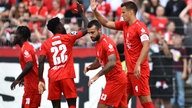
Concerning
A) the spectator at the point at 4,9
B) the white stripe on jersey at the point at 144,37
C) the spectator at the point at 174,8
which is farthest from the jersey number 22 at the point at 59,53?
the spectator at the point at 174,8

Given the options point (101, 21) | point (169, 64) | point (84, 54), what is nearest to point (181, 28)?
point (169, 64)

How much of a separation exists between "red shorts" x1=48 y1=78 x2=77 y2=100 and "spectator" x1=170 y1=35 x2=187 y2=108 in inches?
182

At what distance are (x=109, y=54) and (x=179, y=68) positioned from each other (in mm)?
5161

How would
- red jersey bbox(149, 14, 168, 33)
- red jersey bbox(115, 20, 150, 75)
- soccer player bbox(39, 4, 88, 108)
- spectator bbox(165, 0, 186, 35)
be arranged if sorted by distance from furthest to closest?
spectator bbox(165, 0, 186, 35) → red jersey bbox(149, 14, 168, 33) → soccer player bbox(39, 4, 88, 108) → red jersey bbox(115, 20, 150, 75)

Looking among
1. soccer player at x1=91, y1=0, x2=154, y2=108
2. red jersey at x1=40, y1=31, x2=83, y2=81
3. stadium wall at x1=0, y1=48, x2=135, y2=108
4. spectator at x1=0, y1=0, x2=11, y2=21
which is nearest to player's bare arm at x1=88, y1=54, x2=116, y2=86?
soccer player at x1=91, y1=0, x2=154, y2=108

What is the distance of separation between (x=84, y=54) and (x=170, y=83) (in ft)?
8.32

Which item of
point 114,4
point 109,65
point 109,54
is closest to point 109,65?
point 109,65

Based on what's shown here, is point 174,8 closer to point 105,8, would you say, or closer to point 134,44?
point 105,8

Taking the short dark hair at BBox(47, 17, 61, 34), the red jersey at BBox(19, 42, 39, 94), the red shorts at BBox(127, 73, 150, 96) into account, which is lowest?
the red shorts at BBox(127, 73, 150, 96)

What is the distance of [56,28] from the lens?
1501 cm

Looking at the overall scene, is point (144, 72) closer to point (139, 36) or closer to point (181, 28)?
point (139, 36)

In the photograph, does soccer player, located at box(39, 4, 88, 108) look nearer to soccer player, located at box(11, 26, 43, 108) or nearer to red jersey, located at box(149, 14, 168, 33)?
soccer player, located at box(11, 26, 43, 108)

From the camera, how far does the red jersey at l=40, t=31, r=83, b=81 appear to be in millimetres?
14875

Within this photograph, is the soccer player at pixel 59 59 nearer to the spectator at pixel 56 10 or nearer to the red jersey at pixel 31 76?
the red jersey at pixel 31 76
